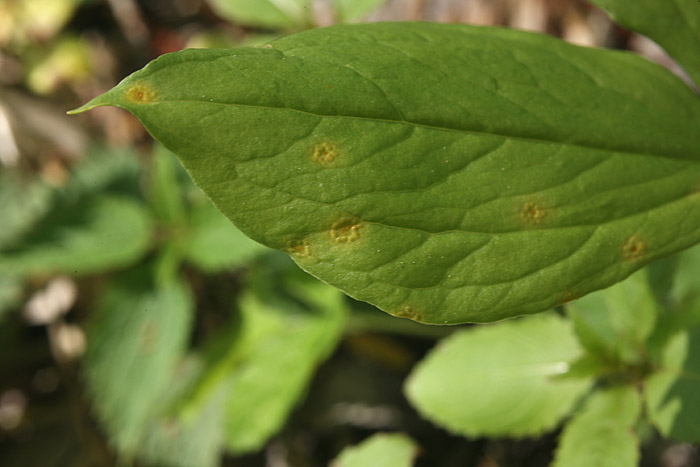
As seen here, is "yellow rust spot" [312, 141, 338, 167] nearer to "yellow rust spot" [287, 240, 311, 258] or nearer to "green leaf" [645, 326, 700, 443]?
"yellow rust spot" [287, 240, 311, 258]

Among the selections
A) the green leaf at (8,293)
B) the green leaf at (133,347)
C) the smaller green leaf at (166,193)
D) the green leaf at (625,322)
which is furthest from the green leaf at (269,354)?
the green leaf at (8,293)

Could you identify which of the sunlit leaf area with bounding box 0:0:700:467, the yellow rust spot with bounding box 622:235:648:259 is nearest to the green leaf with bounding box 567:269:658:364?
the sunlit leaf area with bounding box 0:0:700:467

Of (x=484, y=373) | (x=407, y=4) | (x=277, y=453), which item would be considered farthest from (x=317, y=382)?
(x=407, y=4)

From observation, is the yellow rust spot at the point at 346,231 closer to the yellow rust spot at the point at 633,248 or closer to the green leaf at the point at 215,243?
the yellow rust spot at the point at 633,248

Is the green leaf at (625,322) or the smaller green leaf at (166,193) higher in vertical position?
the green leaf at (625,322)

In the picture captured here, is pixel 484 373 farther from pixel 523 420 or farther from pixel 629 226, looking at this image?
pixel 629 226

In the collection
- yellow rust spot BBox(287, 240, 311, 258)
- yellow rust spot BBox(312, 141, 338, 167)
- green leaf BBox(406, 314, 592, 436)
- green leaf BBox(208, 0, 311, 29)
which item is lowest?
green leaf BBox(406, 314, 592, 436)
